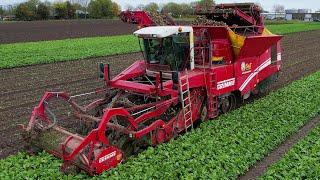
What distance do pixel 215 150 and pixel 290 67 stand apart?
1211 centimetres

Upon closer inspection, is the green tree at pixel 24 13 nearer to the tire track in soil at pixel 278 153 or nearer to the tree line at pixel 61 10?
the tree line at pixel 61 10

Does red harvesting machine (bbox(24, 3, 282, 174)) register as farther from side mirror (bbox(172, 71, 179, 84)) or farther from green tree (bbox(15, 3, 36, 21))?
green tree (bbox(15, 3, 36, 21))

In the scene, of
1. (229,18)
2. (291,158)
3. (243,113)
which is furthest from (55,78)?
(291,158)

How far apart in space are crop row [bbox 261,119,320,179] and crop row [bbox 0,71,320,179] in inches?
20.3

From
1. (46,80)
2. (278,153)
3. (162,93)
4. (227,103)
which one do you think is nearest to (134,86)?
(162,93)

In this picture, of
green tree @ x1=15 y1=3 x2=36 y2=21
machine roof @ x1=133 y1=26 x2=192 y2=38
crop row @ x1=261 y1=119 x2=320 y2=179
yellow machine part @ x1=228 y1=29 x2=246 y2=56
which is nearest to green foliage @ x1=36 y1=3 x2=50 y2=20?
green tree @ x1=15 y1=3 x2=36 y2=21

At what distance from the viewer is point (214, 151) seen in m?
8.12

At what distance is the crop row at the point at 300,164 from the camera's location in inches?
280

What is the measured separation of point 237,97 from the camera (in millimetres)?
12188

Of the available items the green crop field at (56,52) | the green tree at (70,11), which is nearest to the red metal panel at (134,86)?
the green crop field at (56,52)

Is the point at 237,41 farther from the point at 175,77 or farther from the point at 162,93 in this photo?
the point at 162,93

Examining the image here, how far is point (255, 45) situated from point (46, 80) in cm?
858

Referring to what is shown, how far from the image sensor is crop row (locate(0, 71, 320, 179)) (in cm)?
723

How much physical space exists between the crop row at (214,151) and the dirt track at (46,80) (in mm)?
1536
